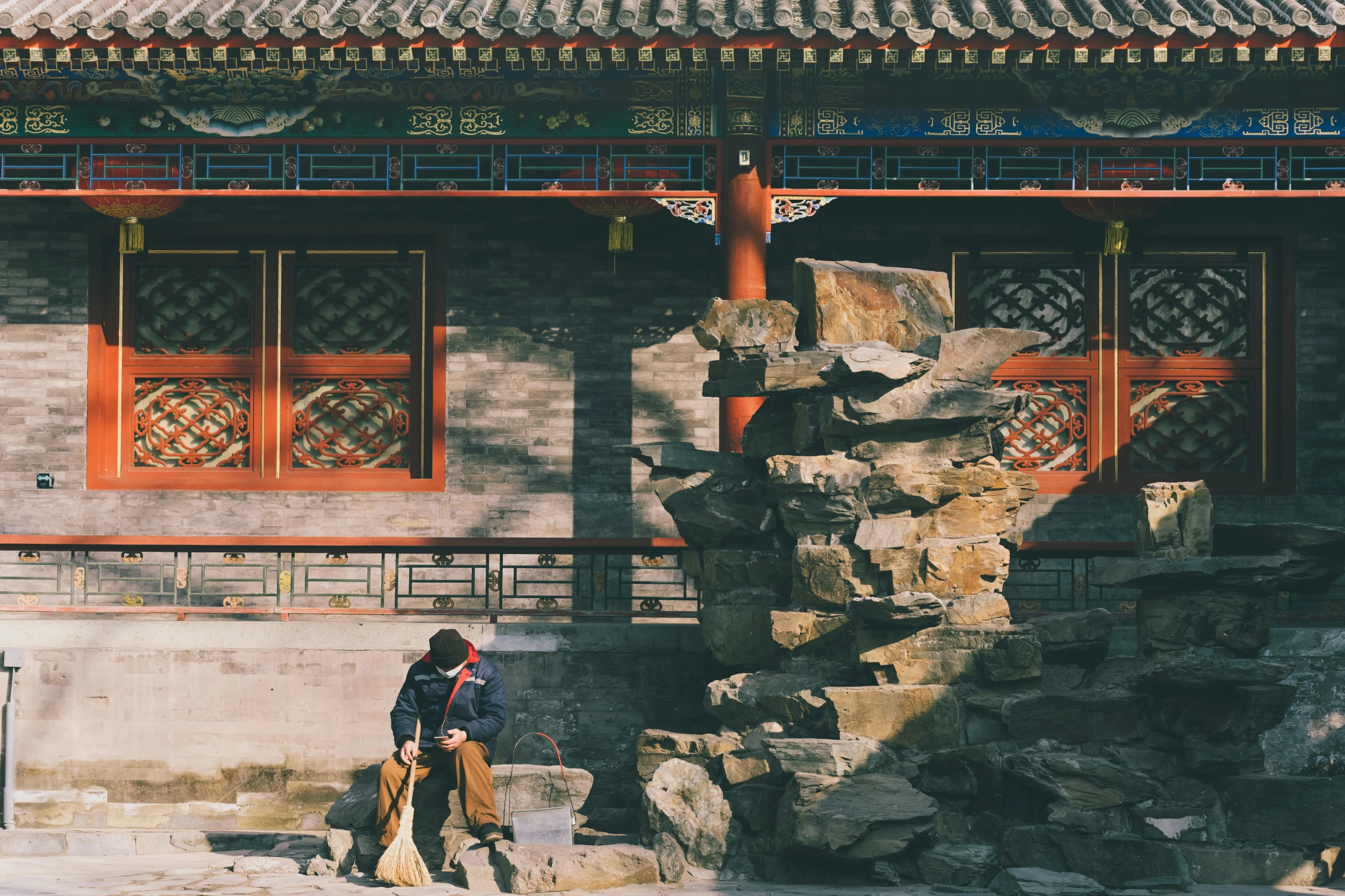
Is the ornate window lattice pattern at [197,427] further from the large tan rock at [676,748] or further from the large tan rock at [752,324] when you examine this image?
the large tan rock at [676,748]

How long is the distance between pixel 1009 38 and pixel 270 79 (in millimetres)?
5166

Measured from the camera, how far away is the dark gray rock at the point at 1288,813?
23.7 ft

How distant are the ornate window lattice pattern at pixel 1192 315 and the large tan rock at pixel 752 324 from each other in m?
4.42

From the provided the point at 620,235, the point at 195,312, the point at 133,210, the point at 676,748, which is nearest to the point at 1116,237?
the point at 620,235

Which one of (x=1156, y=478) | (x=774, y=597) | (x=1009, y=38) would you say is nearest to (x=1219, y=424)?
(x=1156, y=478)

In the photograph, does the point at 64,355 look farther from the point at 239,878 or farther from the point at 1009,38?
the point at 1009,38

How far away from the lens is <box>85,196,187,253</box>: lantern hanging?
35.0 ft

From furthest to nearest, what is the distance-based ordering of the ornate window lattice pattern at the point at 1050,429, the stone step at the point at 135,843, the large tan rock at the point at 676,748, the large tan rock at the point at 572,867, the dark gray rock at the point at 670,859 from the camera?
the ornate window lattice pattern at the point at 1050,429
the stone step at the point at 135,843
the large tan rock at the point at 676,748
the dark gray rock at the point at 670,859
the large tan rock at the point at 572,867

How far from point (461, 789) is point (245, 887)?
1142 millimetres

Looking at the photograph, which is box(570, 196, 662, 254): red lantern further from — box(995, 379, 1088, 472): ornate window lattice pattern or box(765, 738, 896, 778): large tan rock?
box(765, 738, 896, 778): large tan rock

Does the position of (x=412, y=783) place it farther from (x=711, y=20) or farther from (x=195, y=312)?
(x=195, y=312)

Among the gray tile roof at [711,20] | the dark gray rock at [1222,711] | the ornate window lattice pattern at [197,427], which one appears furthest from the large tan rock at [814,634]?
the ornate window lattice pattern at [197,427]

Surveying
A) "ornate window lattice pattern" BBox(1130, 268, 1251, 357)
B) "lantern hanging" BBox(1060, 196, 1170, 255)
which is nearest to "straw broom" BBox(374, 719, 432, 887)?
"lantern hanging" BBox(1060, 196, 1170, 255)

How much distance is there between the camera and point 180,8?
9375 millimetres
